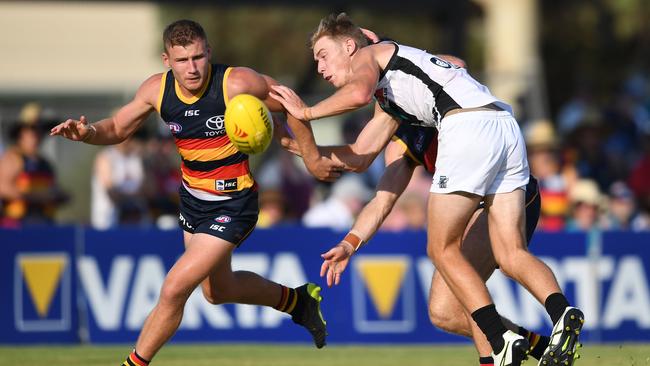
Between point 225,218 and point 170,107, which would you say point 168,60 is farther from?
point 225,218

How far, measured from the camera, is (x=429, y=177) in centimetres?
1648

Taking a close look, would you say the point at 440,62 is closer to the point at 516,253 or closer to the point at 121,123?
the point at 516,253

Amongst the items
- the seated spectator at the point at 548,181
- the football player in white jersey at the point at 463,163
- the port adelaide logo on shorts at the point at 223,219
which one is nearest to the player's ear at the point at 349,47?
the football player in white jersey at the point at 463,163

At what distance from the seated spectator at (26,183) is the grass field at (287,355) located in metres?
2.33

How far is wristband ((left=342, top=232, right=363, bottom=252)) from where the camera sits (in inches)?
352

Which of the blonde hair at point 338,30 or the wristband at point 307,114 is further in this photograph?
the blonde hair at point 338,30

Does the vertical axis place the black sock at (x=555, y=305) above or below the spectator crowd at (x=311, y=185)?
above

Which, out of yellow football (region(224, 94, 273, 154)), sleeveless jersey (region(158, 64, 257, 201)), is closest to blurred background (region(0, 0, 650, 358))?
sleeveless jersey (region(158, 64, 257, 201))

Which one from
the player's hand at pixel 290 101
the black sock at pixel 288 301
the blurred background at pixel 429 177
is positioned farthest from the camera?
the blurred background at pixel 429 177

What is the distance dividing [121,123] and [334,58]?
162cm

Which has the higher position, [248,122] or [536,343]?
[248,122]

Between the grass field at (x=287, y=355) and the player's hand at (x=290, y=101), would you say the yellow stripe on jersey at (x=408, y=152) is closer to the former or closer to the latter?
the player's hand at (x=290, y=101)

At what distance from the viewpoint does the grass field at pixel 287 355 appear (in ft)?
37.2

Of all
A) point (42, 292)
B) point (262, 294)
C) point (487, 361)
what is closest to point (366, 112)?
point (42, 292)
